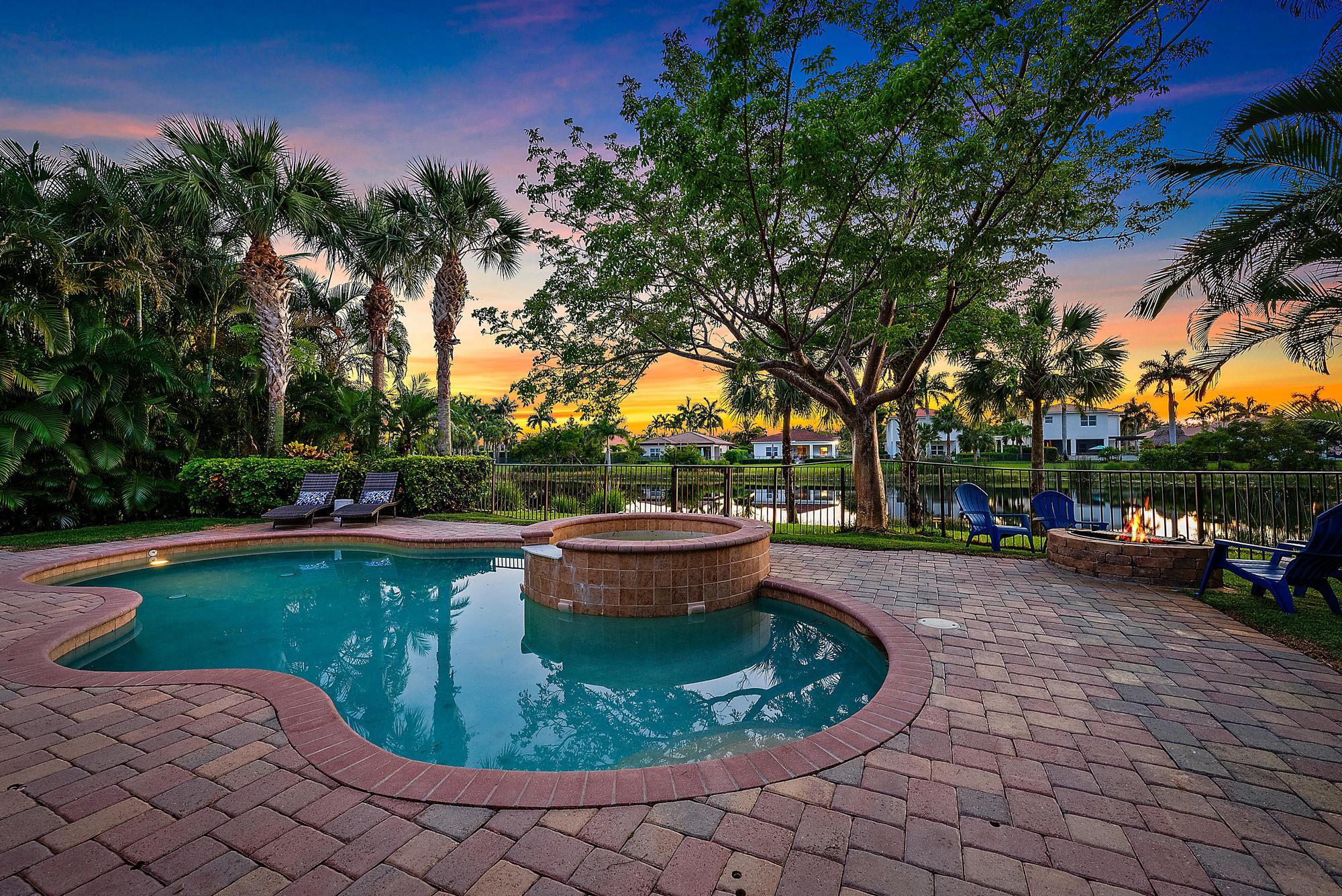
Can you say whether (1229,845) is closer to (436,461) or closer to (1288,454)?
(436,461)

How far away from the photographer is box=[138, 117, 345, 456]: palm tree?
1191cm

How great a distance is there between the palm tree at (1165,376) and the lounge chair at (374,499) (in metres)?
59.6

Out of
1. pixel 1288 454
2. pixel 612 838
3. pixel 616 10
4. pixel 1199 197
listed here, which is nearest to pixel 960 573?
pixel 1199 197

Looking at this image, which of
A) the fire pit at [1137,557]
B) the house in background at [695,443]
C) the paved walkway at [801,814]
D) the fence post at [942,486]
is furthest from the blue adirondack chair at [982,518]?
the house in background at [695,443]


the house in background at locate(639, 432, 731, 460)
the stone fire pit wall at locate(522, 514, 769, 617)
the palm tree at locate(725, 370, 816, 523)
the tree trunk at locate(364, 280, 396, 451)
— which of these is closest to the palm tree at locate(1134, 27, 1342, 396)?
the stone fire pit wall at locate(522, 514, 769, 617)

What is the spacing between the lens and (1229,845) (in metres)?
2.12

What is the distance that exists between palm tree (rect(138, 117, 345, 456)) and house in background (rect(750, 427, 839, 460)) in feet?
213

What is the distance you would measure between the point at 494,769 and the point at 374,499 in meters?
11.1

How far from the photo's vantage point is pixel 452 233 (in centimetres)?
1514

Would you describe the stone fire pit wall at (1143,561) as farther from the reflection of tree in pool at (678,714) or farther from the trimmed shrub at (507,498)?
the trimmed shrub at (507,498)

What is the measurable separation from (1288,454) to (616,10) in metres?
32.4

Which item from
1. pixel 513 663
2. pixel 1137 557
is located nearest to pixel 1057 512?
pixel 1137 557

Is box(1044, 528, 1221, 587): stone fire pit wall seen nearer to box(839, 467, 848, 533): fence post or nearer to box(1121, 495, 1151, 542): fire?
box(1121, 495, 1151, 542): fire

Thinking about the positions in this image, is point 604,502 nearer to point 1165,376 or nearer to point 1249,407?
point 1165,376
